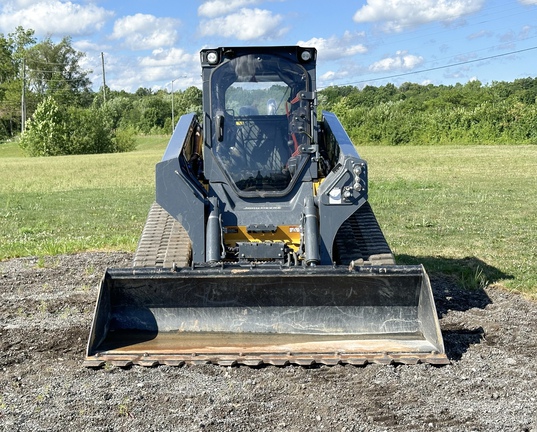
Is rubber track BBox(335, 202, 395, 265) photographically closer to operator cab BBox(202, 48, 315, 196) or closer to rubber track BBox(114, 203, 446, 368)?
rubber track BBox(114, 203, 446, 368)

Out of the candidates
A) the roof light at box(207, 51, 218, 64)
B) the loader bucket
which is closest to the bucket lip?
the loader bucket

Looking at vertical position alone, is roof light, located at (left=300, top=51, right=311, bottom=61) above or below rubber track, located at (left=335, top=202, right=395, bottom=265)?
above

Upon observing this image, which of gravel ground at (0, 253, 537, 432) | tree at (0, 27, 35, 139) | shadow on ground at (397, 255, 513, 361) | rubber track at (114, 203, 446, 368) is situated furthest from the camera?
tree at (0, 27, 35, 139)

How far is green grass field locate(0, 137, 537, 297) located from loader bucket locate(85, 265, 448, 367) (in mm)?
2496

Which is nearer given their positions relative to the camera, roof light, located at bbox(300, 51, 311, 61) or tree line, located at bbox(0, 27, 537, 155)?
roof light, located at bbox(300, 51, 311, 61)

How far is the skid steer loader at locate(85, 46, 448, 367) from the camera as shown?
5734mm

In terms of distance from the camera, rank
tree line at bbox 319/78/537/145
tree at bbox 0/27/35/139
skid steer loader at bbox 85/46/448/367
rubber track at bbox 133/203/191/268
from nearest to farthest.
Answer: skid steer loader at bbox 85/46/448/367, rubber track at bbox 133/203/191/268, tree line at bbox 319/78/537/145, tree at bbox 0/27/35/139

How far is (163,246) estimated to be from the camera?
7.30 m

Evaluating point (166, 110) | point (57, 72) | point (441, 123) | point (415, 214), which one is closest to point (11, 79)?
point (57, 72)

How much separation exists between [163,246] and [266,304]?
1.68 metres

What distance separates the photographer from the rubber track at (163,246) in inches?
276

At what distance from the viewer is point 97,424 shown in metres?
4.45

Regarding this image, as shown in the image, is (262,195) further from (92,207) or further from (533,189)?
(533,189)

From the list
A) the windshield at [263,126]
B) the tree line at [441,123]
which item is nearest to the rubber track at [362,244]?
the windshield at [263,126]
